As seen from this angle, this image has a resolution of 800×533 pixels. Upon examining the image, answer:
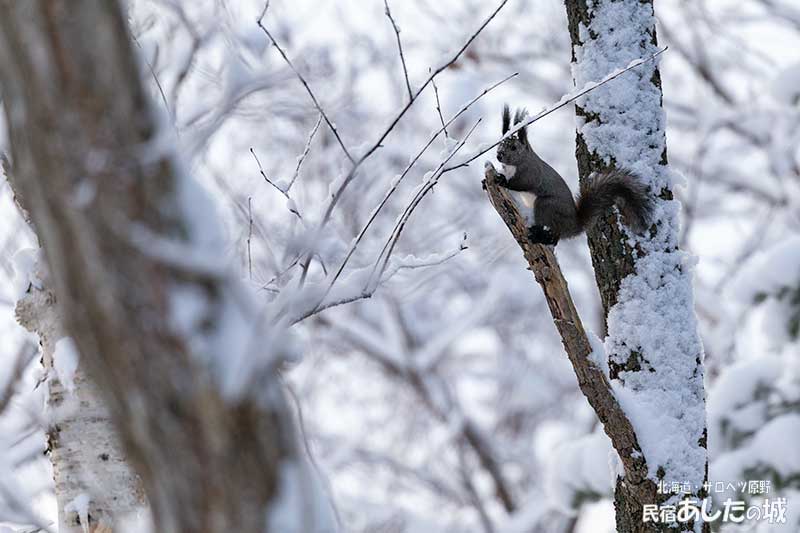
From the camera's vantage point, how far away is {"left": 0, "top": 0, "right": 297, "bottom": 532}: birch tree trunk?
38.9 inches

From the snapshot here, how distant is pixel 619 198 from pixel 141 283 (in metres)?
1.62

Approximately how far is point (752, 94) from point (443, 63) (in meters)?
6.59

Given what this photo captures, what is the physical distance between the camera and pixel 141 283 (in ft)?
3.32

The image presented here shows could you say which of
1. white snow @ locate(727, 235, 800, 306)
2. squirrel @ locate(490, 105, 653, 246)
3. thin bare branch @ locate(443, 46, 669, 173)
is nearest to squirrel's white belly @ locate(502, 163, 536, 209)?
squirrel @ locate(490, 105, 653, 246)

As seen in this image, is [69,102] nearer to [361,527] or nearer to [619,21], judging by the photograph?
[619,21]

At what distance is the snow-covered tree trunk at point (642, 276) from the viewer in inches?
89.7

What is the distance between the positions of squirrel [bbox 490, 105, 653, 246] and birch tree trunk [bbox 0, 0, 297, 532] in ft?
4.73

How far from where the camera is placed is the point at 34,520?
162cm

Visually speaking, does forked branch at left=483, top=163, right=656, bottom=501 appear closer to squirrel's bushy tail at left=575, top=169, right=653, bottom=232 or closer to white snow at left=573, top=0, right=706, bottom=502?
white snow at left=573, top=0, right=706, bottom=502

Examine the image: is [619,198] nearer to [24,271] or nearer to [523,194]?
[523,194]

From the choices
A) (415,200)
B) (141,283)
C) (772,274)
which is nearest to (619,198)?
(415,200)

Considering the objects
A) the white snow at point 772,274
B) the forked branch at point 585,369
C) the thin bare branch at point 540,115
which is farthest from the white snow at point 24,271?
the white snow at point 772,274

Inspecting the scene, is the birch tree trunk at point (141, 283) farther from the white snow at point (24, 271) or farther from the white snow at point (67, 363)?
the white snow at point (24, 271)

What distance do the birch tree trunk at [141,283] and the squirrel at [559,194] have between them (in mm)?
1442
